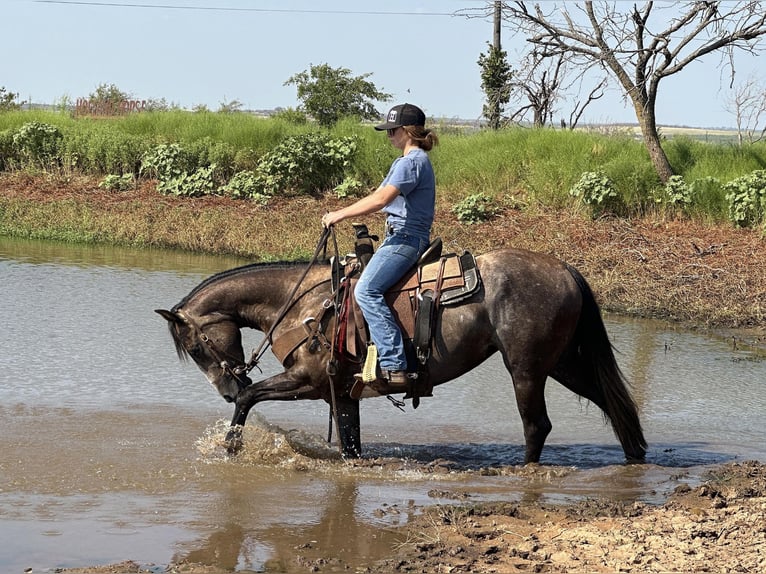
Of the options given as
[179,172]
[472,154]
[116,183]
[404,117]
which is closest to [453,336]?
[404,117]

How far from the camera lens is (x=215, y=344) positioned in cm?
759

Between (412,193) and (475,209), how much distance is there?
1224cm

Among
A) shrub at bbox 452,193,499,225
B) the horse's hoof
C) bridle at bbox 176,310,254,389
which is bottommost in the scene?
the horse's hoof

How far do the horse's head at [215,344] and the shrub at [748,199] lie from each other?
38.8 ft

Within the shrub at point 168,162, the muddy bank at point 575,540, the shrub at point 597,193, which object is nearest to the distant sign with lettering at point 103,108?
the shrub at point 168,162

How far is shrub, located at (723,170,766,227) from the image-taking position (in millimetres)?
17172

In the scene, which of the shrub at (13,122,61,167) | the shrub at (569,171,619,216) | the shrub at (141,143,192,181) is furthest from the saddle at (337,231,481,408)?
the shrub at (13,122,61,167)

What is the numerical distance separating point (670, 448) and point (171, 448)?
3850 mm

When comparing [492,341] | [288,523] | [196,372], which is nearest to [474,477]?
[492,341]

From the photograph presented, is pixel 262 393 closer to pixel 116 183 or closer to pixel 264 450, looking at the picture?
pixel 264 450

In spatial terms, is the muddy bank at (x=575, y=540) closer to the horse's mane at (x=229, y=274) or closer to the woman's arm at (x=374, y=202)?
the woman's arm at (x=374, y=202)

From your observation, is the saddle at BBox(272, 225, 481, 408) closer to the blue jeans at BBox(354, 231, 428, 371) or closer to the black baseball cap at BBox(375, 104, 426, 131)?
the blue jeans at BBox(354, 231, 428, 371)

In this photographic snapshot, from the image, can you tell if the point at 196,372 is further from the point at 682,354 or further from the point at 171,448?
the point at 682,354

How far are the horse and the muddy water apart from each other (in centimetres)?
34
